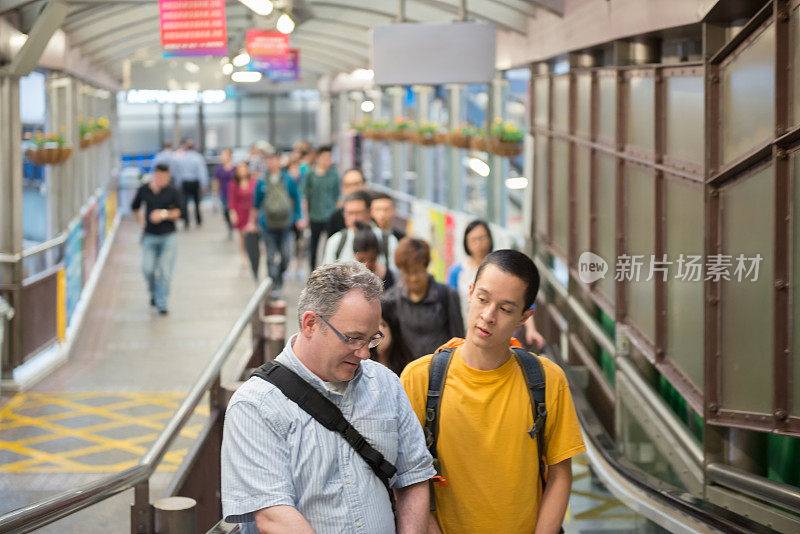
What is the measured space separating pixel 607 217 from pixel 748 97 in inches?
130

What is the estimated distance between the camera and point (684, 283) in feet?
19.5

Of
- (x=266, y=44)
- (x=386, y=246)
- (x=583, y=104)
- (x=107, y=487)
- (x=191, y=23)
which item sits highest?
(x=266, y=44)

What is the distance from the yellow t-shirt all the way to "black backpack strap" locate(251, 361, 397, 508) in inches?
18.1

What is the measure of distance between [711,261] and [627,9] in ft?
6.69

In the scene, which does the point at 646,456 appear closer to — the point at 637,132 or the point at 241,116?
the point at 637,132

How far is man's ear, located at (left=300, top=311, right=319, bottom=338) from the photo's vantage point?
9.02 feet

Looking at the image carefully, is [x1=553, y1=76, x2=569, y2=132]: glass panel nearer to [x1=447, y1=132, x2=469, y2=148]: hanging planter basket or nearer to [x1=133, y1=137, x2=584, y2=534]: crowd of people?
[x1=447, y1=132, x2=469, y2=148]: hanging planter basket

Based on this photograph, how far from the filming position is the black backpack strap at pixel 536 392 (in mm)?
3178

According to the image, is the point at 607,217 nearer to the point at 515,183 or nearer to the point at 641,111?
the point at 641,111

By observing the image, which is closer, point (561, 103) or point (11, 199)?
point (11, 199)

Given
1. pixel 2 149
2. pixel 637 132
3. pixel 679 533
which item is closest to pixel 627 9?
pixel 637 132

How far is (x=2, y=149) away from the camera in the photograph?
30.9 feet

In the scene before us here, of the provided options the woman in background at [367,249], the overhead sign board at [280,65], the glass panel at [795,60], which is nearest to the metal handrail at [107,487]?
the woman in background at [367,249]

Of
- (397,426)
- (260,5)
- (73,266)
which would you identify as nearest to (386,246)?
(260,5)
